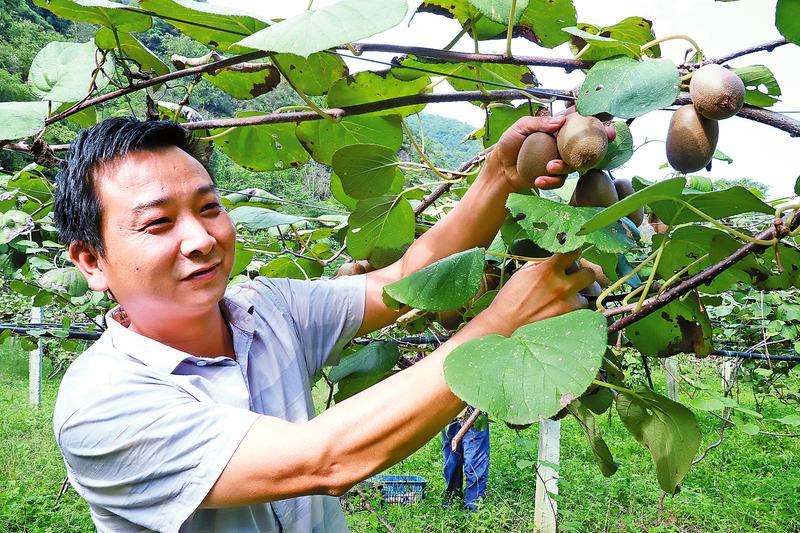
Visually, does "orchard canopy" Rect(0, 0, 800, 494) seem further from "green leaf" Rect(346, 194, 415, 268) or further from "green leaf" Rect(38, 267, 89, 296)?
"green leaf" Rect(38, 267, 89, 296)

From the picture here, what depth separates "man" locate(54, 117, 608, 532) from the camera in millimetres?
818

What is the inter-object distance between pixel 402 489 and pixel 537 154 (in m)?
5.57

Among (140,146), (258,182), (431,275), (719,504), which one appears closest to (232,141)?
(140,146)

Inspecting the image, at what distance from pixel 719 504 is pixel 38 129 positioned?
616 cm

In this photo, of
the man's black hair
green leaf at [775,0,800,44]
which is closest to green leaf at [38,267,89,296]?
the man's black hair

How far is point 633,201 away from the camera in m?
0.61

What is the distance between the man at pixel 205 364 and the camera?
2.68 feet

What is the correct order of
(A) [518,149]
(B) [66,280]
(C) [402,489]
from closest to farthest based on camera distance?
(A) [518,149]
(B) [66,280]
(C) [402,489]

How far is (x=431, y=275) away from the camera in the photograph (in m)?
0.83

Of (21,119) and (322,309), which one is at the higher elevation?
(21,119)

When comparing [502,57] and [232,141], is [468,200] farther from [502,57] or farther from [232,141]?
[232,141]

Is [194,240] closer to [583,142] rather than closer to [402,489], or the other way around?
[583,142]

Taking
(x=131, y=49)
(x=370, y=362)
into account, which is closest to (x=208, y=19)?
(x=131, y=49)

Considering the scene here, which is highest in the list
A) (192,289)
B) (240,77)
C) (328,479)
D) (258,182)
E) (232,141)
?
(240,77)
